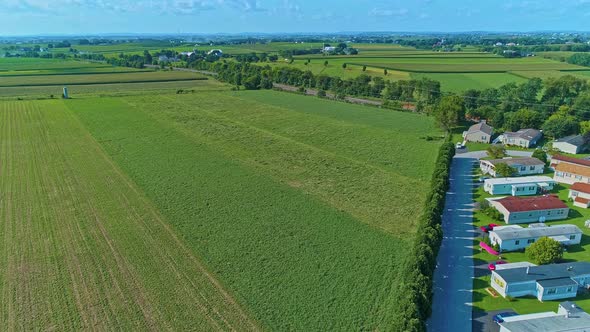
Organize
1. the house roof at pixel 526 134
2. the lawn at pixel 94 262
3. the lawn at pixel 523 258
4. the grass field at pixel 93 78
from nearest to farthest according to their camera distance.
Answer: the lawn at pixel 94 262
the lawn at pixel 523 258
the house roof at pixel 526 134
the grass field at pixel 93 78

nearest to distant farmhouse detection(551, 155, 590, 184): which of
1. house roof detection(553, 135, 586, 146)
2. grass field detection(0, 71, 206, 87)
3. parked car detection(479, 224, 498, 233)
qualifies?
house roof detection(553, 135, 586, 146)

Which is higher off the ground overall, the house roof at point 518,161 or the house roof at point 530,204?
the house roof at point 518,161

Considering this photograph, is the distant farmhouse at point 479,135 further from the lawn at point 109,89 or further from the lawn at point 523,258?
the lawn at point 109,89

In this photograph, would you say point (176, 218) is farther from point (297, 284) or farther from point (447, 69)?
point (447, 69)

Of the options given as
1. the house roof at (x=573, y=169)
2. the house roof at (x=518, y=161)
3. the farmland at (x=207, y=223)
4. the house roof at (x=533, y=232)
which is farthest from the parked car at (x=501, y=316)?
the house roof at (x=573, y=169)

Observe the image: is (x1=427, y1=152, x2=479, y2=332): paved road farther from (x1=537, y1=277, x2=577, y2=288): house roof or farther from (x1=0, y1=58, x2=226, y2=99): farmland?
(x1=0, y1=58, x2=226, y2=99): farmland

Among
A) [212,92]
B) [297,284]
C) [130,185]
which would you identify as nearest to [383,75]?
[212,92]
